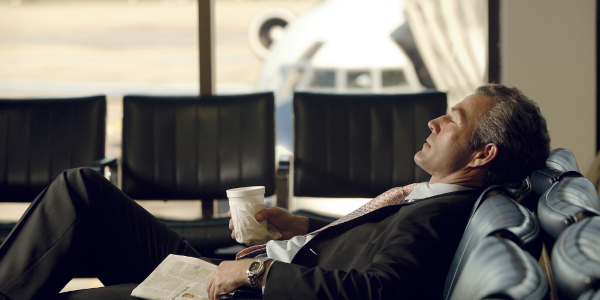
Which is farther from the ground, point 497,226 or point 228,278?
point 497,226

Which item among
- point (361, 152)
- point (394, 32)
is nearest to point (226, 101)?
point (361, 152)

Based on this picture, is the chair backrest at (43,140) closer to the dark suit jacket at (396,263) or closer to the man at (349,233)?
the man at (349,233)

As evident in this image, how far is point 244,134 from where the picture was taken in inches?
88.0

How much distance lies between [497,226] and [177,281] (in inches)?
30.6

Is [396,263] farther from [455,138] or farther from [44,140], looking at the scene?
[44,140]

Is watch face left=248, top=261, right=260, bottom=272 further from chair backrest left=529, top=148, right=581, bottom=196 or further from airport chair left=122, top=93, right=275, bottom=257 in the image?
airport chair left=122, top=93, right=275, bottom=257

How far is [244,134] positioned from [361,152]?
0.60 m

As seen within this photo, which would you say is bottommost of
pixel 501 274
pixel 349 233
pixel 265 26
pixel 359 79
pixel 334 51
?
pixel 349 233

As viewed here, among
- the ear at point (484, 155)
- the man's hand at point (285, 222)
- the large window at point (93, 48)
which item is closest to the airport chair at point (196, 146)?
the large window at point (93, 48)

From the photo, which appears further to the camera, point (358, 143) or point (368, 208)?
point (358, 143)

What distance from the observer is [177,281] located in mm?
1103

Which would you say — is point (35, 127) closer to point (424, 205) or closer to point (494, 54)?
point (424, 205)

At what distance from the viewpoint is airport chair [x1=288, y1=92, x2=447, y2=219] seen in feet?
7.11

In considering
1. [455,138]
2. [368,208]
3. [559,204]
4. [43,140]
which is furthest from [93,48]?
[559,204]
